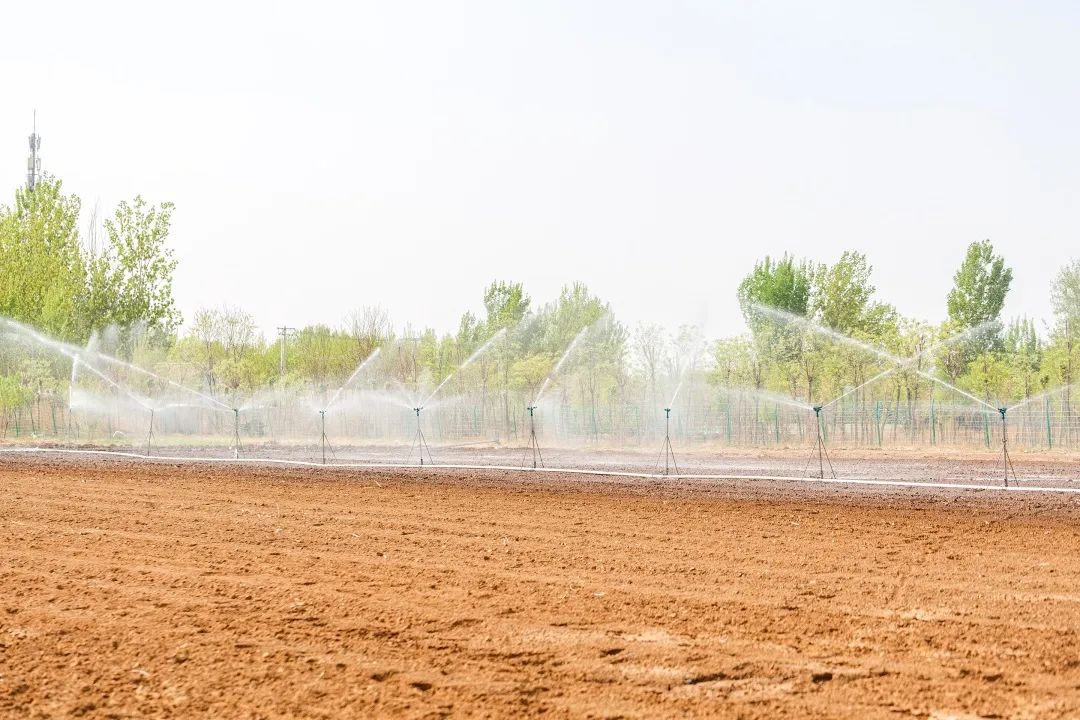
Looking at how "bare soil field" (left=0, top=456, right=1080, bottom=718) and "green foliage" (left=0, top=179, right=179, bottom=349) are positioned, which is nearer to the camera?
"bare soil field" (left=0, top=456, right=1080, bottom=718)

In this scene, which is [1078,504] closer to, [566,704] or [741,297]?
[566,704]

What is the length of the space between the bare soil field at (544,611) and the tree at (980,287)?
4333cm

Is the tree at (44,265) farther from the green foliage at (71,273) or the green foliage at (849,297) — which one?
the green foliage at (849,297)

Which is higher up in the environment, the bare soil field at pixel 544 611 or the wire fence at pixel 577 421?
the wire fence at pixel 577 421

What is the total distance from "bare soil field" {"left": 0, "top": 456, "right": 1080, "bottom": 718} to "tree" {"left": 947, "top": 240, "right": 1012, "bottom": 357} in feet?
142

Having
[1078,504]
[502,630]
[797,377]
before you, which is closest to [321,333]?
[797,377]

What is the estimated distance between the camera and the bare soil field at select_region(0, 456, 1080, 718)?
640 centimetres

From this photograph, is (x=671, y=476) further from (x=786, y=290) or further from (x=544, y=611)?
(x=786, y=290)

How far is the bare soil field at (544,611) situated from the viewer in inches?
252

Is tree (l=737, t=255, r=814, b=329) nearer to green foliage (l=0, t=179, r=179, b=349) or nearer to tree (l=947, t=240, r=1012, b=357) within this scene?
tree (l=947, t=240, r=1012, b=357)

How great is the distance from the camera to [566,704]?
623 centimetres

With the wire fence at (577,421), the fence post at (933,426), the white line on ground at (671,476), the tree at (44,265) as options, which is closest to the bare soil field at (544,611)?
the white line on ground at (671,476)

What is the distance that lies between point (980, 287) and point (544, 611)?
177ft

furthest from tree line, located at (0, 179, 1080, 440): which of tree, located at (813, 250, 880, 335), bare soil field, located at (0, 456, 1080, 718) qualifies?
bare soil field, located at (0, 456, 1080, 718)
